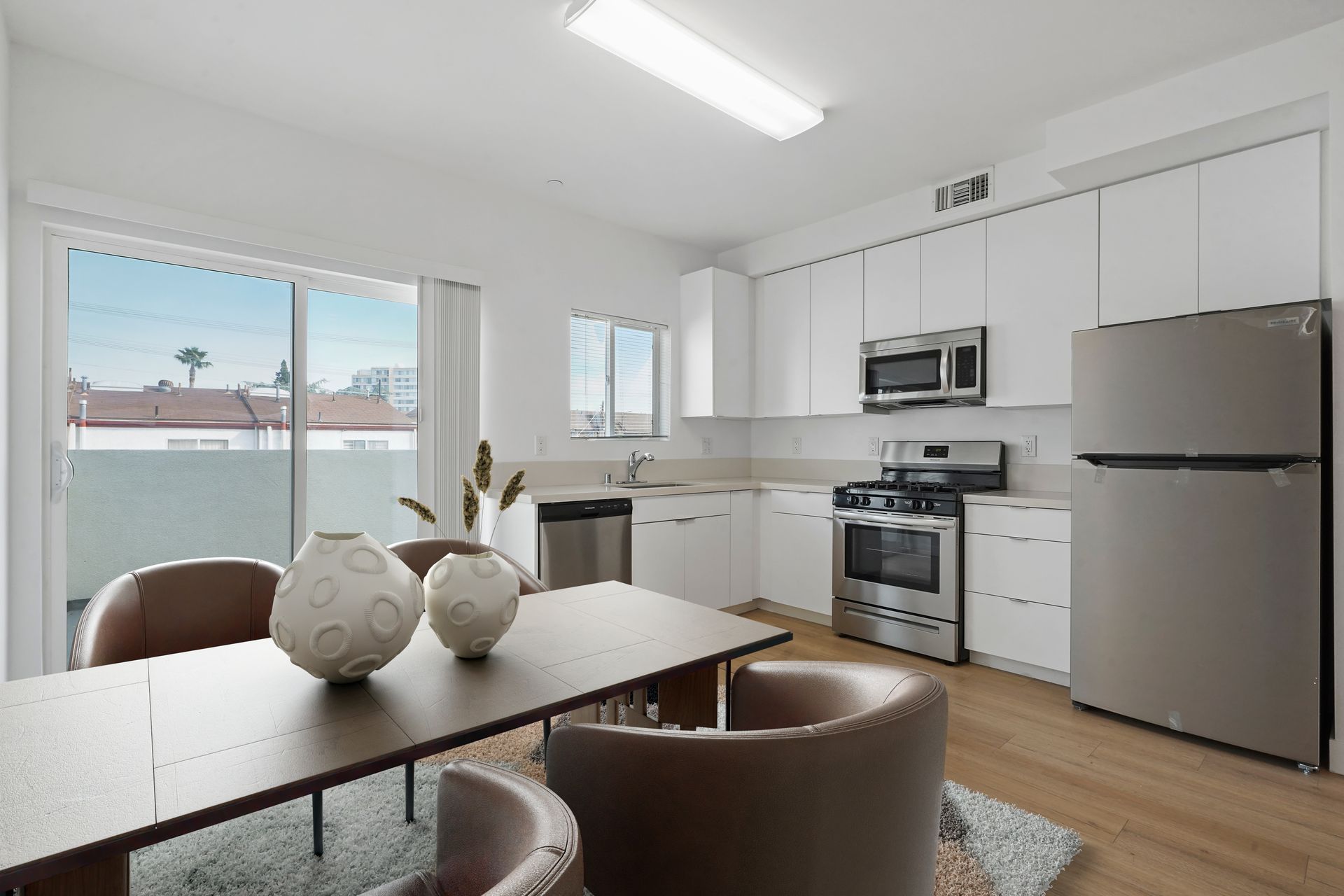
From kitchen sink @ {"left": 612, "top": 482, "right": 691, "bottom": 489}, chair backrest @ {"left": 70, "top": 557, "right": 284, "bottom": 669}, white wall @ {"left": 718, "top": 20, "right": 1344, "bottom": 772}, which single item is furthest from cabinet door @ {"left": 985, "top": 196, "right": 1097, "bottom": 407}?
chair backrest @ {"left": 70, "top": 557, "right": 284, "bottom": 669}

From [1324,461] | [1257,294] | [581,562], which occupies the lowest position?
[581,562]

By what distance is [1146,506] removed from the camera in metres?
2.64

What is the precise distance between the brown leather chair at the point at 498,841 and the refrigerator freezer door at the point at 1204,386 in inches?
110

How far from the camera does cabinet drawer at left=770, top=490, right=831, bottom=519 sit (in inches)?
159

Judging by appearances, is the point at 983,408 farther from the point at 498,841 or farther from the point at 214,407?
the point at 214,407

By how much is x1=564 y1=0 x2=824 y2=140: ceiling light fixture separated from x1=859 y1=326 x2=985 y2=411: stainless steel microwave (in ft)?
4.77

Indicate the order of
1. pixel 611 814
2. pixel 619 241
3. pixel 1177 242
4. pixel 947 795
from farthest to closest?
pixel 619 241
pixel 1177 242
pixel 947 795
pixel 611 814

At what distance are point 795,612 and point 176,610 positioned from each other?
3.46 m

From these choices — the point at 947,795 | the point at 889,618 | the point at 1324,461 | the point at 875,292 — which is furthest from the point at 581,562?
the point at 1324,461

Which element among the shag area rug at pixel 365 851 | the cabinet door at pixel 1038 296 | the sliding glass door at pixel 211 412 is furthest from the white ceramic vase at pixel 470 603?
the cabinet door at pixel 1038 296

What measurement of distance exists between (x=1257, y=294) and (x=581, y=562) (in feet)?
10.6

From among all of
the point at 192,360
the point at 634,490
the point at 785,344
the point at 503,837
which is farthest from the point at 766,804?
the point at 785,344

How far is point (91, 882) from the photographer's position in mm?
804

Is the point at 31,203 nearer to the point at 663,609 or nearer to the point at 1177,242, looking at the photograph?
the point at 663,609
